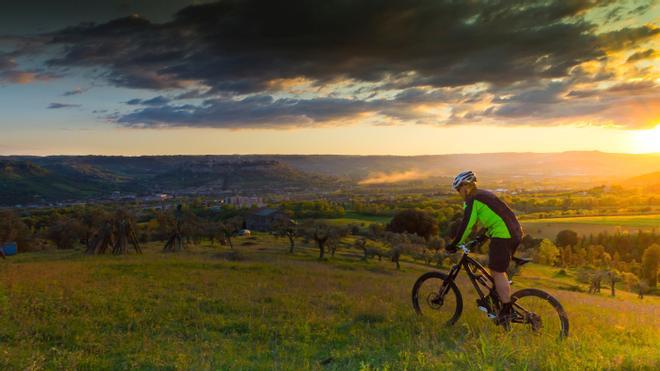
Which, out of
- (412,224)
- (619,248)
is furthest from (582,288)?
(619,248)

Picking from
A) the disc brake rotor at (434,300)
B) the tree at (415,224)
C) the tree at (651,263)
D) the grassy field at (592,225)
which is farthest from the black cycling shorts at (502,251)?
the grassy field at (592,225)

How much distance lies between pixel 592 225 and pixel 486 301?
5989 inches

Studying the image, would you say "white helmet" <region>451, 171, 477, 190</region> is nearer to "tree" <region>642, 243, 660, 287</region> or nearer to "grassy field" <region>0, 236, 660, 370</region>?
"grassy field" <region>0, 236, 660, 370</region>

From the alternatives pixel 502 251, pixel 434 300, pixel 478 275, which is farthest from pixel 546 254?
pixel 502 251

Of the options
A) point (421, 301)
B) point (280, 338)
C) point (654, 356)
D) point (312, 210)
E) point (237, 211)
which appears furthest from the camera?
point (312, 210)

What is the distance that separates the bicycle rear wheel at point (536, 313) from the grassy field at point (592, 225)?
426ft

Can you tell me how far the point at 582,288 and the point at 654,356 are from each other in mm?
63681

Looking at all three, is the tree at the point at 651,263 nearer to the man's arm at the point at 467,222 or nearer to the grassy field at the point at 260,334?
the grassy field at the point at 260,334

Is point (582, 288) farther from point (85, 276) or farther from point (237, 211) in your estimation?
point (237, 211)

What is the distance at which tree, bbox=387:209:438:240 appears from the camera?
377ft

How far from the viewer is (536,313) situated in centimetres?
1023

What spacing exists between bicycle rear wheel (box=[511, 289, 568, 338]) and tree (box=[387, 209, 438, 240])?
105 metres

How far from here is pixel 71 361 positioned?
27.3ft

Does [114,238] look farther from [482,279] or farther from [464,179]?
[464,179]
